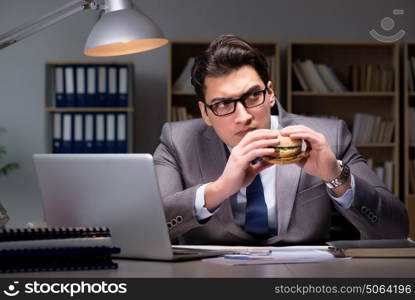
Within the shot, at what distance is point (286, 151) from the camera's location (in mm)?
1749

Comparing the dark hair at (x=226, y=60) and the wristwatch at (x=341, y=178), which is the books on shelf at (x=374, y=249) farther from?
the dark hair at (x=226, y=60)

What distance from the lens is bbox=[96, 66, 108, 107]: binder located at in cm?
525

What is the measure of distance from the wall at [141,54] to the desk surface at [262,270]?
13.8 ft

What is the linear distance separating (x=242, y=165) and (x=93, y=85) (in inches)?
141

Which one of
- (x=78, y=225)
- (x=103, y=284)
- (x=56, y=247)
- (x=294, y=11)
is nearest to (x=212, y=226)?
(x=78, y=225)

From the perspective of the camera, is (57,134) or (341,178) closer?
(341,178)

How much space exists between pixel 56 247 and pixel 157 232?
22 centimetres

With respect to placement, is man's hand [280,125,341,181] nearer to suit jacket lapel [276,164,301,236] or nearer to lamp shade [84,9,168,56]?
suit jacket lapel [276,164,301,236]

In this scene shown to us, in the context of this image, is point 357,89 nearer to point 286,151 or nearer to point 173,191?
point 173,191

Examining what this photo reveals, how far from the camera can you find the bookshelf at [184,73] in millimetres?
5324

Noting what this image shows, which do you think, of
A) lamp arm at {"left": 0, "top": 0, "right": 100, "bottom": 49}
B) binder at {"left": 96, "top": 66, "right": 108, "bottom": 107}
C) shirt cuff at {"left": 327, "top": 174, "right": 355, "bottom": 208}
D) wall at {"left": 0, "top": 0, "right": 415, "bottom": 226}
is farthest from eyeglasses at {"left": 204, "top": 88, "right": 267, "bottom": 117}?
wall at {"left": 0, "top": 0, "right": 415, "bottom": 226}

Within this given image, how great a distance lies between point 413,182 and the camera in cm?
539

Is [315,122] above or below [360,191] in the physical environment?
above

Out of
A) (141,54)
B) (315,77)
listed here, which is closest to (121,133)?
(141,54)
